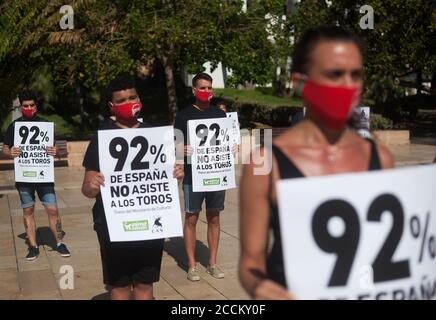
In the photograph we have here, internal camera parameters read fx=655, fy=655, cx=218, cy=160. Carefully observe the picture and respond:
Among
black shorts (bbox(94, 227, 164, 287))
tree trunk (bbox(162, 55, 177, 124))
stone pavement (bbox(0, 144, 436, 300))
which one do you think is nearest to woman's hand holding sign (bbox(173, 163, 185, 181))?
black shorts (bbox(94, 227, 164, 287))

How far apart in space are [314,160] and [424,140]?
20661 mm

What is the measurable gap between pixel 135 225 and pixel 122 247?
0.19 meters

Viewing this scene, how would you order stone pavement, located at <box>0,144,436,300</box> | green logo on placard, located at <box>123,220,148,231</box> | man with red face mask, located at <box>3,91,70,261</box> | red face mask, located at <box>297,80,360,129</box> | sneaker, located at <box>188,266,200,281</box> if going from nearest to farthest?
1. red face mask, located at <box>297,80,360,129</box>
2. green logo on placard, located at <box>123,220,148,231</box>
3. stone pavement, located at <box>0,144,436,300</box>
4. sneaker, located at <box>188,266,200,281</box>
5. man with red face mask, located at <box>3,91,70,261</box>

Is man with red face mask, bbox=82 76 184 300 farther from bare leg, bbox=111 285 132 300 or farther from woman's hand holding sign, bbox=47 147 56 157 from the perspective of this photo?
woman's hand holding sign, bbox=47 147 56 157

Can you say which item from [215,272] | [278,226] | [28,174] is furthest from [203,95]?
[278,226]

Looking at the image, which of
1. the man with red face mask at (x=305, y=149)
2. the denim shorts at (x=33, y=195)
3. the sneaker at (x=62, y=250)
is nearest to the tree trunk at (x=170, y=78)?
the denim shorts at (x=33, y=195)

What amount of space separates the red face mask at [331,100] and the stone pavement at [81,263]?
3.74 meters

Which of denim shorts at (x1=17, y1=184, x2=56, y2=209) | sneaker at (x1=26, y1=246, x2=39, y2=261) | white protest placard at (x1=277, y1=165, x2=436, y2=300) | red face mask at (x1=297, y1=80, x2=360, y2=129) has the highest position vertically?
red face mask at (x1=297, y1=80, x2=360, y2=129)

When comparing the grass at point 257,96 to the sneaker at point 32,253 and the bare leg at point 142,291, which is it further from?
the bare leg at point 142,291

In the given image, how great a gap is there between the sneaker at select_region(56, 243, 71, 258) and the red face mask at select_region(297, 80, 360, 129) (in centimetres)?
573

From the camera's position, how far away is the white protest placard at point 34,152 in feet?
25.6

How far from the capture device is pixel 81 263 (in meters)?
7.34

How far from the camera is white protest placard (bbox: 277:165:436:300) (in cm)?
242
